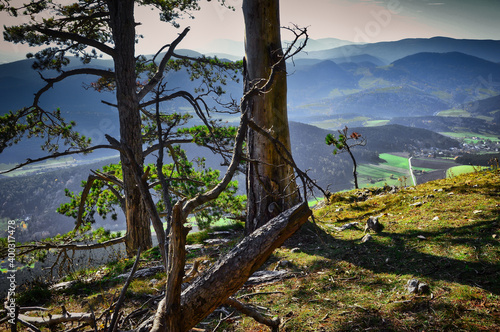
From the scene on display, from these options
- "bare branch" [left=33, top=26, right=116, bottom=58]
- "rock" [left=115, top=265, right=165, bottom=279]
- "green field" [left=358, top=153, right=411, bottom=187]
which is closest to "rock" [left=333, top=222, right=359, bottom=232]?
"rock" [left=115, top=265, right=165, bottom=279]

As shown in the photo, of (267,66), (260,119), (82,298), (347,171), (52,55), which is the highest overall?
(52,55)

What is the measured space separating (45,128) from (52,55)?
7.09 ft

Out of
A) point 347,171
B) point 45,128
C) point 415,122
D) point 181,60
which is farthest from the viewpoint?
point 415,122

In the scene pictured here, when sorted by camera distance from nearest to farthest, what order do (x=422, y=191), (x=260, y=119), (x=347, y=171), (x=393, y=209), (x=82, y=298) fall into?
1. (x=82, y=298)
2. (x=260, y=119)
3. (x=393, y=209)
4. (x=422, y=191)
5. (x=347, y=171)

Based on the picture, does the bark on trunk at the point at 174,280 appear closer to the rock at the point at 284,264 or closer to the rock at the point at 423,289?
the rock at the point at 423,289

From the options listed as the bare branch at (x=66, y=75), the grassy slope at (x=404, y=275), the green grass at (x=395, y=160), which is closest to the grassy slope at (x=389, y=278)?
the grassy slope at (x=404, y=275)

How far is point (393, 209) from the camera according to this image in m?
6.42

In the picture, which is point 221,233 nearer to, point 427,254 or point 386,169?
point 427,254

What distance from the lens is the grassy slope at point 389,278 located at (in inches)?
91.0

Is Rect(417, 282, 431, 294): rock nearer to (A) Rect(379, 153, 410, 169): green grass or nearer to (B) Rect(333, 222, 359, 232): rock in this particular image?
(B) Rect(333, 222, 359, 232): rock

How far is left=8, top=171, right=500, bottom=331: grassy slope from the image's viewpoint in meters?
2.31

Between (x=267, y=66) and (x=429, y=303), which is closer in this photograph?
(x=429, y=303)

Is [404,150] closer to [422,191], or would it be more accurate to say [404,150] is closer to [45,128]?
[422,191]

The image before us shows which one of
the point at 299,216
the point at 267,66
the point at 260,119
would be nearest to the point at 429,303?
the point at 299,216
